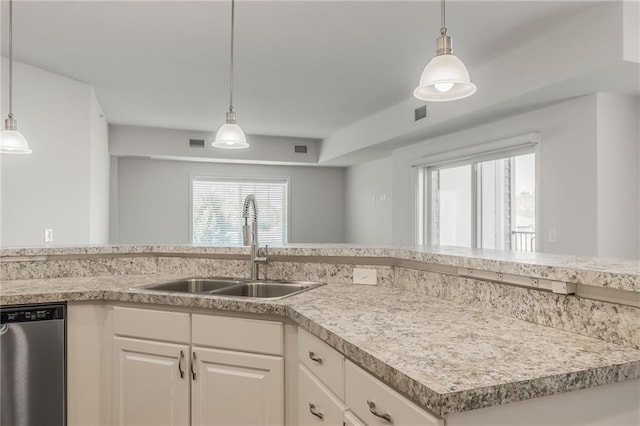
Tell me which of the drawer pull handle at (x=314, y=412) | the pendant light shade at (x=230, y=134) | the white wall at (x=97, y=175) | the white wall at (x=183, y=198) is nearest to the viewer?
the drawer pull handle at (x=314, y=412)

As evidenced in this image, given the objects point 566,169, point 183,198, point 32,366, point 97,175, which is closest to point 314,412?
point 32,366

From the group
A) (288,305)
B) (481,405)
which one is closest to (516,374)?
(481,405)

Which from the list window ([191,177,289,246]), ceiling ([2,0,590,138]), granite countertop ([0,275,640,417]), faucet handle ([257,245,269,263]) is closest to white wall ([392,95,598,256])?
ceiling ([2,0,590,138])

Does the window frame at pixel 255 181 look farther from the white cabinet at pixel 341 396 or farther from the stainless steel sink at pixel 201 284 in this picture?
the white cabinet at pixel 341 396

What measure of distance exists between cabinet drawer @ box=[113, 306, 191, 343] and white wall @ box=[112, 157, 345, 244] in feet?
17.8

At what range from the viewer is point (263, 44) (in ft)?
11.2

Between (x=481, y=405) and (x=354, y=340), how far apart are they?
0.41m

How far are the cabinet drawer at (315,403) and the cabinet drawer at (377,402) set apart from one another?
9 centimetres

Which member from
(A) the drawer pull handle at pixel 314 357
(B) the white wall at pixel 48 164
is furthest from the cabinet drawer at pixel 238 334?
(B) the white wall at pixel 48 164

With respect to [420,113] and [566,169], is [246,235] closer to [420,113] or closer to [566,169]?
[566,169]

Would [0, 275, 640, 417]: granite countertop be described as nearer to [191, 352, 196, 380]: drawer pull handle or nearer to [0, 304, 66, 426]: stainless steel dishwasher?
[0, 304, 66, 426]: stainless steel dishwasher

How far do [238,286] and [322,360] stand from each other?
103 centimetres

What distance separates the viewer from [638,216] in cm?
356

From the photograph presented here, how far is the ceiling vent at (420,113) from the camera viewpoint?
465 centimetres
